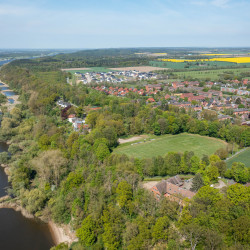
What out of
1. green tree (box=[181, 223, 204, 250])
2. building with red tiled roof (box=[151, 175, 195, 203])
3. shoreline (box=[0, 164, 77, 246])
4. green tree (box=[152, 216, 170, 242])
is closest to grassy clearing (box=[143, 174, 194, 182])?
building with red tiled roof (box=[151, 175, 195, 203])

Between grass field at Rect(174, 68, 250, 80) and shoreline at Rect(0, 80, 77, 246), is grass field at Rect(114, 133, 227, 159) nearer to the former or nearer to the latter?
shoreline at Rect(0, 80, 77, 246)

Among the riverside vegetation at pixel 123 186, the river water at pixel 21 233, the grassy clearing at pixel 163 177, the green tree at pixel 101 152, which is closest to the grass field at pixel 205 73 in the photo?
the riverside vegetation at pixel 123 186

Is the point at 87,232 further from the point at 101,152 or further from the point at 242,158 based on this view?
the point at 242,158

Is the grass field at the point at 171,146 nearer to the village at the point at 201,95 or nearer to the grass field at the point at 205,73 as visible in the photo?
the village at the point at 201,95

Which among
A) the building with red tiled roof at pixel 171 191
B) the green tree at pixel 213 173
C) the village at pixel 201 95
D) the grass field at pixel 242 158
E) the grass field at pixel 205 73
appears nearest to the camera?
the building with red tiled roof at pixel 171 191

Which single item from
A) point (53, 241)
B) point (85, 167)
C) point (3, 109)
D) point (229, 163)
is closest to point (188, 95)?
point (229, 163)

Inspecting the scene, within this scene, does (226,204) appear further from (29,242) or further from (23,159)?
(23,159)

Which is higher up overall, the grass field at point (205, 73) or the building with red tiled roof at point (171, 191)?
the grass field at point (205, 73)
